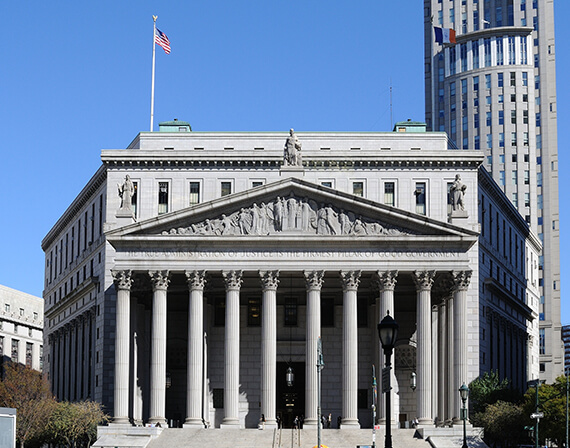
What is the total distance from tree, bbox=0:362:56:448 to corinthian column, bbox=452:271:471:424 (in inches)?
1406

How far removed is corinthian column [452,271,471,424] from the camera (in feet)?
332

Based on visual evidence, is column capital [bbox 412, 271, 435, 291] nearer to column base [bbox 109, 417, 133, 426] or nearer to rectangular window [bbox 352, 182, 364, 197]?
rectangular window [bbox 352, 182, 364, 197]

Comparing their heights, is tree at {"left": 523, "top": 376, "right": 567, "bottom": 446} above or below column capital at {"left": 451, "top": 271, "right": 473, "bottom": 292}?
below

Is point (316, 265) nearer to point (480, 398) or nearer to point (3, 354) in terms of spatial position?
point (480, 398)

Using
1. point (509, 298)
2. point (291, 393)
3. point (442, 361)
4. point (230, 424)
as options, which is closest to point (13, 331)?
point (509, 298)

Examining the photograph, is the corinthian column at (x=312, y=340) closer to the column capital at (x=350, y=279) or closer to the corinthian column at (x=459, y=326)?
the column capital at (x=350, y=279)

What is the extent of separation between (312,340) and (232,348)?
6.63 metres

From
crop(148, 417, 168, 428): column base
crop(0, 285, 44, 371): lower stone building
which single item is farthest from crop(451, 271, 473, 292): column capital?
crop(0, 285, 44, 371): lower stone building

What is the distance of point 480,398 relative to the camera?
112 m

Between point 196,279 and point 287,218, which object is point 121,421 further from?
point 287,218

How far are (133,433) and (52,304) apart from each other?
63.8m

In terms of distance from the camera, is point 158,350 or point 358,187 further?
point 358,187

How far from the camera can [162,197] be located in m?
126

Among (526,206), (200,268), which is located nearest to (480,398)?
(200,268)
